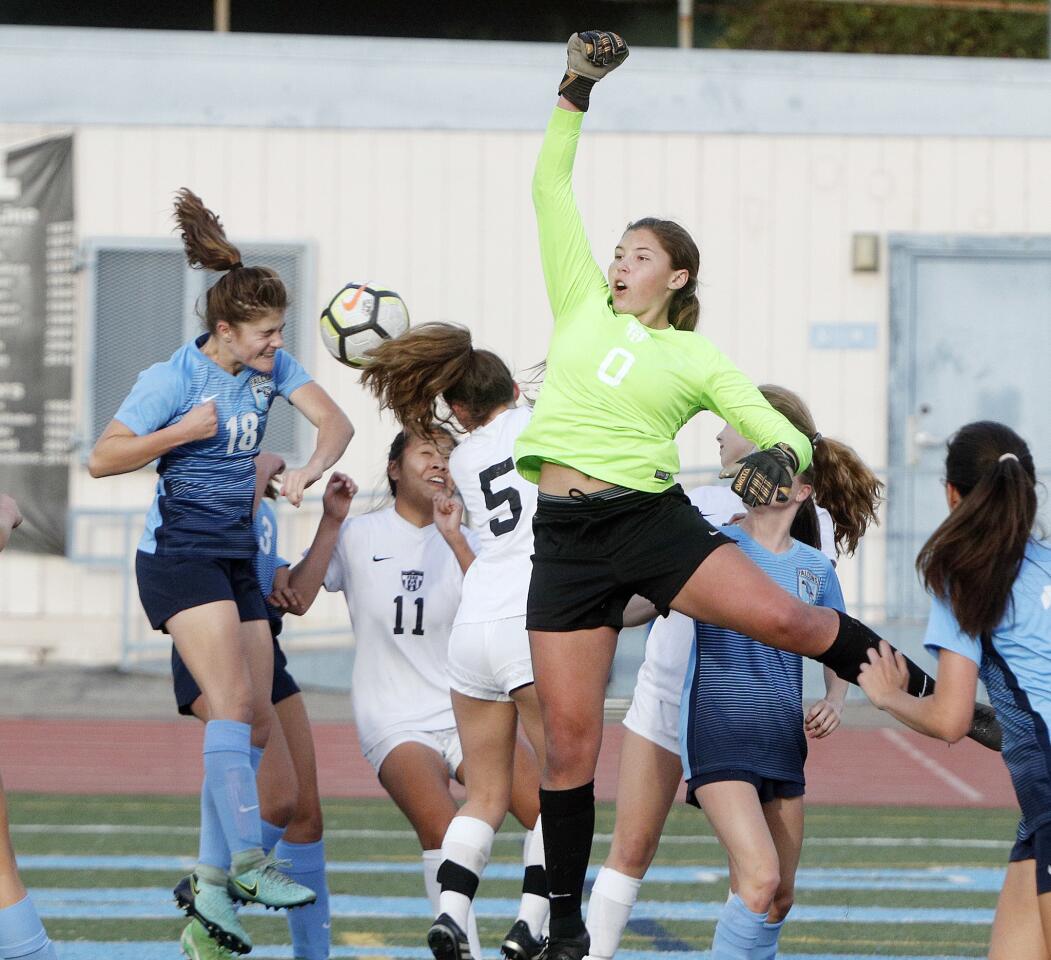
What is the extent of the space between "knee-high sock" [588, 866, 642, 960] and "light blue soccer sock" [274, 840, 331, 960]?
1033mm

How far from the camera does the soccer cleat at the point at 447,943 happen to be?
4.95 meters

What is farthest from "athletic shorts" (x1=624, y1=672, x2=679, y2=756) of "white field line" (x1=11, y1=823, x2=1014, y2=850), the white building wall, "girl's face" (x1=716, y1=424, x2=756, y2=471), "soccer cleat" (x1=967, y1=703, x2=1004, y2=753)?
the white building wall

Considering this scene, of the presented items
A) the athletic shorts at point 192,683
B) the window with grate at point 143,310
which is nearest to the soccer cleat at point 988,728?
the athletic shorts at point 192,683

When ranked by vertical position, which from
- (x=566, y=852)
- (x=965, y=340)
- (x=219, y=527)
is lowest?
(x=566, y=852)

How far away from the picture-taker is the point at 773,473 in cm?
462

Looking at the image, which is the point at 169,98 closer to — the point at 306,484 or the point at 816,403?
the point at 816,403

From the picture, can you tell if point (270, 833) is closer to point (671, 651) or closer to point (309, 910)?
point (309, 910)

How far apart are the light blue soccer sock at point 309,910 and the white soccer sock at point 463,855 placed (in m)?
0.73

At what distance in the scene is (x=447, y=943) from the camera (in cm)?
495

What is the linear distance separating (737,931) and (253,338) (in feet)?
8.02

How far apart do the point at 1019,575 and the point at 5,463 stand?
10.6m

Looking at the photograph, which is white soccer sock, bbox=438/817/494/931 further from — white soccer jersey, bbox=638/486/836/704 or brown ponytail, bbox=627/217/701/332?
brown ponytail, bbox=627/217/701/332

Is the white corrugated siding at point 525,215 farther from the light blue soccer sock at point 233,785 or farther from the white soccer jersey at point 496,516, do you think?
the light blue soccer sock at point 233,785

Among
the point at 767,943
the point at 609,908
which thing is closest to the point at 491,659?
the point at 609,908
